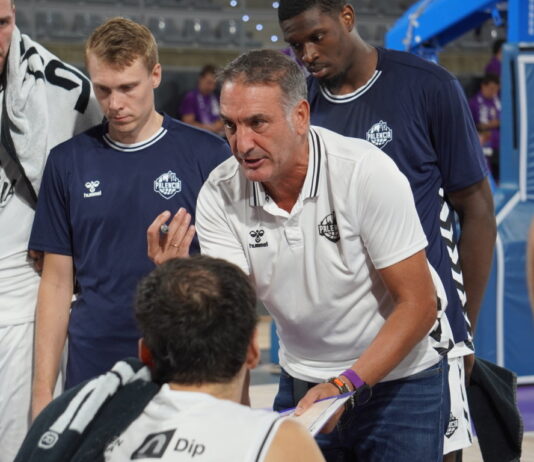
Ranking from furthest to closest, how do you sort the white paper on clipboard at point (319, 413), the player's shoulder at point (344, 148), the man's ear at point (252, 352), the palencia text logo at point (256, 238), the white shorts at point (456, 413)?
the white shorts at point (456, 413) → the palencia text logo at point (256, 238) → the player's shoulder at point (344, 148) → the white paper on clipboard at point (319, 413) → the man's ear at point (252, 352)

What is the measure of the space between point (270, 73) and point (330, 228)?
40 centimetres

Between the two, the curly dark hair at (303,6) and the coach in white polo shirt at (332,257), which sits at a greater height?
the curly dark hair at (303,6)

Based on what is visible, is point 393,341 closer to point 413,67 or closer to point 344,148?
point 344,148

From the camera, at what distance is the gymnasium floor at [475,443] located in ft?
15.9

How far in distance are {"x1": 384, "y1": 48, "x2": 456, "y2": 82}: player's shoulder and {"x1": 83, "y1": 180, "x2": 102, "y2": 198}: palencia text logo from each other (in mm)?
941

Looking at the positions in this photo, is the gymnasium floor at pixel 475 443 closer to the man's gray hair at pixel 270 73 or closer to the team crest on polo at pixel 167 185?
the team crest on polo at pixel 167 185

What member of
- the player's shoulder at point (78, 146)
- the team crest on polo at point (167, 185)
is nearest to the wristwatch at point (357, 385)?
the team crest on polo at point (167, 185)

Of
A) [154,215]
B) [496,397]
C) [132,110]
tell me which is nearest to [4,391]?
[154,215]

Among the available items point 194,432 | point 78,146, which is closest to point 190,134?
point 78,146

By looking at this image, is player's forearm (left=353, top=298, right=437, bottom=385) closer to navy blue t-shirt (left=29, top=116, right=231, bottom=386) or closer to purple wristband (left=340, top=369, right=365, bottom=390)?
purple wristband (left=340, top=369, right=365, bottom=390)

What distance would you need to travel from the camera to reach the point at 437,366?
2.65m

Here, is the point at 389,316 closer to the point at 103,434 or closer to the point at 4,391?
the point at 103,434

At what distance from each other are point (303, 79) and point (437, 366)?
2.70 ft

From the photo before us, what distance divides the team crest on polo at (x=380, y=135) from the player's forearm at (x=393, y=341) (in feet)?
2.47
